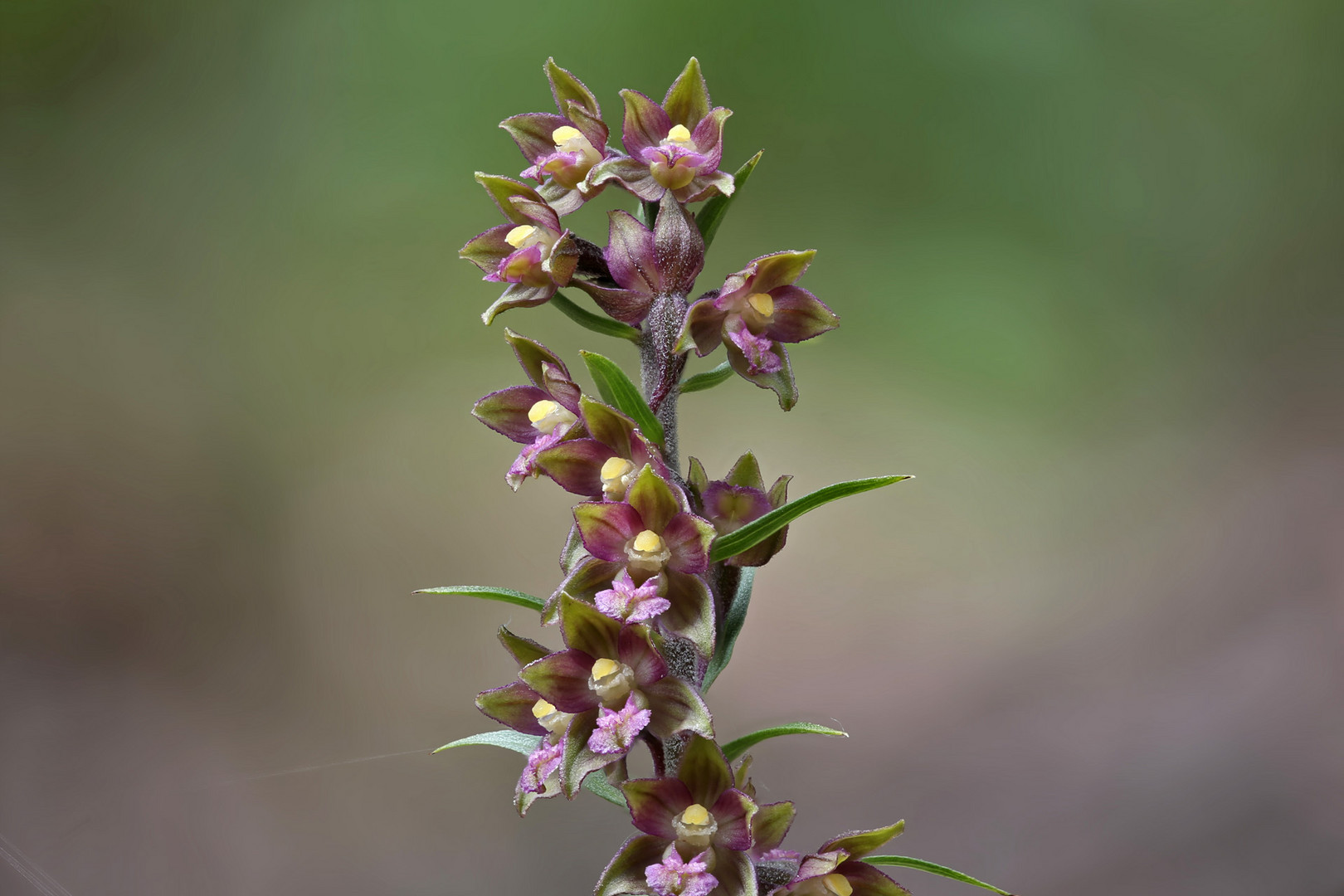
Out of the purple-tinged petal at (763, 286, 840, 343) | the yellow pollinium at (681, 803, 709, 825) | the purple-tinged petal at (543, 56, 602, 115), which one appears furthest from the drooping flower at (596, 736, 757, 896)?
the purple-tinged petal at (543, 56, 602, 115)

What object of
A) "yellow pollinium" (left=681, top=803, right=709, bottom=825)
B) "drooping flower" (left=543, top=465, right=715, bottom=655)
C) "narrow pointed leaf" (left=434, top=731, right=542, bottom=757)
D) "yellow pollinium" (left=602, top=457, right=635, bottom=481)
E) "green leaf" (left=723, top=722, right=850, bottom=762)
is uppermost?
"yellow pollinium" (left=602, top=457, right=635, bottom=481)

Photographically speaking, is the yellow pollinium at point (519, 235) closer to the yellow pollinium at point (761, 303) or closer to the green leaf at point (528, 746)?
the yellow pollinium at point (761, 303)

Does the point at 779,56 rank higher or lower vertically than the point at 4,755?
higher

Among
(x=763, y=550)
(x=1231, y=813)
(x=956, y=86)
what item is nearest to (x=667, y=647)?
(x=763, y=550)

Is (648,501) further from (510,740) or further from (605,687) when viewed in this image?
(510,740)

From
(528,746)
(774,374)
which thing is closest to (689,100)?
(774,374)

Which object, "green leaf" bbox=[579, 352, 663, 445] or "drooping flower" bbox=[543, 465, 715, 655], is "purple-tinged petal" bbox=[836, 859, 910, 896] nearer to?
"drooping flower" bbox=[543, 465, 715, 655]

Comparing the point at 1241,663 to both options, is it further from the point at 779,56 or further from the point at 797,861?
the point at 797,861
